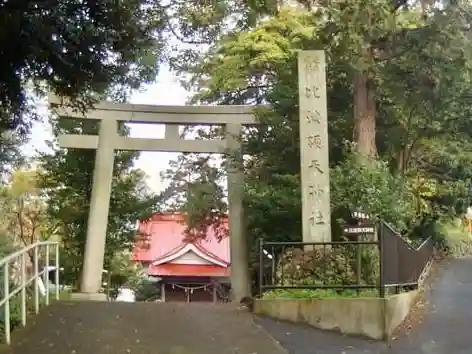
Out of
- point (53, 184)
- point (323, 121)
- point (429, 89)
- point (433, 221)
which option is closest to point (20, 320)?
point (323, 121)

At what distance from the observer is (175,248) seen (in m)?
28.2

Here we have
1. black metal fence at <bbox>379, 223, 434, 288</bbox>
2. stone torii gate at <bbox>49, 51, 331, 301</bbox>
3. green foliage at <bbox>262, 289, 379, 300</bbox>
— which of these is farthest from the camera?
stone torii gate at <bbox>49, 51, 331, 301</bbox>

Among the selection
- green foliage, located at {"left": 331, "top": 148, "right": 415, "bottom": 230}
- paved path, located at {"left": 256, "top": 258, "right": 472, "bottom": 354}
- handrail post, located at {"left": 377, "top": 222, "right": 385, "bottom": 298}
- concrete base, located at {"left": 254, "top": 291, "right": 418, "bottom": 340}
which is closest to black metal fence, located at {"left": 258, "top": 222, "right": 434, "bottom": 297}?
handrail post, located at {"left": 377, "top": 222, "right": 385, "bottom": 298}

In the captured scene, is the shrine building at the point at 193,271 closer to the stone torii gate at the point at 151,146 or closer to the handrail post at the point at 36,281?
the stone torii gate at the point at 151,146

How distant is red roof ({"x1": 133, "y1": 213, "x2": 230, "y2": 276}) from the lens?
27609mm

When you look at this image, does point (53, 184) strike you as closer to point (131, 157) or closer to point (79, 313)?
point (131, 157)

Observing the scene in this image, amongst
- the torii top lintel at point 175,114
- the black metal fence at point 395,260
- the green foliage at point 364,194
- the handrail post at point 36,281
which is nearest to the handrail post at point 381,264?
the black metal fence at point 395,260

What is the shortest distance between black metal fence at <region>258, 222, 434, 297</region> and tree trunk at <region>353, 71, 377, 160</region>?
149 inches

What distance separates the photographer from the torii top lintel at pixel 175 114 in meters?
17.0

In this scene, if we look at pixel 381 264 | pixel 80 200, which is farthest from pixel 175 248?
pixel 381 264

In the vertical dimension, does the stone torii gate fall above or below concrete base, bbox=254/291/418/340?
above

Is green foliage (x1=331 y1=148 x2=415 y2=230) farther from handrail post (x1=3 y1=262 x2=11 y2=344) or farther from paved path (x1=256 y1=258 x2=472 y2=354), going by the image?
handrail post (x1=3 y1=262 x2=11 y2=344)

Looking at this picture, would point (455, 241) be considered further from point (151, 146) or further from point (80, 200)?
point (80, 200)

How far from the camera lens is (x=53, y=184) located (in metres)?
18.7
